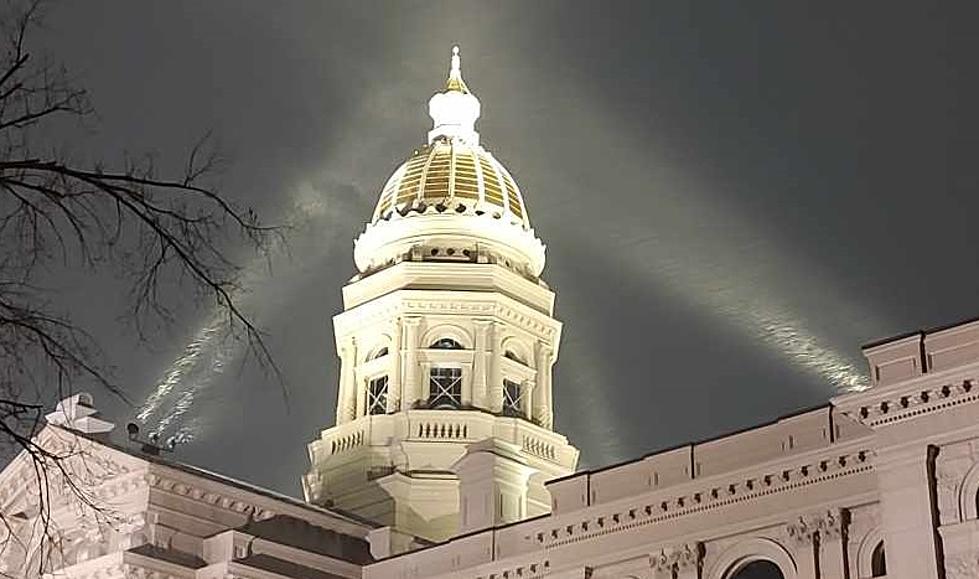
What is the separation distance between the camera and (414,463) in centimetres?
6038

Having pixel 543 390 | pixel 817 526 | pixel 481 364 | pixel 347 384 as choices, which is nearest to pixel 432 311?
pixel 481 364

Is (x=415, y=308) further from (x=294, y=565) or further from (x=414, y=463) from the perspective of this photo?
(x=294, y=565)

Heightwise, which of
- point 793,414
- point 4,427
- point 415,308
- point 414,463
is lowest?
point 4,427

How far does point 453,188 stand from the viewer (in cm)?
6762

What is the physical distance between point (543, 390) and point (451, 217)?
8052 millimetres

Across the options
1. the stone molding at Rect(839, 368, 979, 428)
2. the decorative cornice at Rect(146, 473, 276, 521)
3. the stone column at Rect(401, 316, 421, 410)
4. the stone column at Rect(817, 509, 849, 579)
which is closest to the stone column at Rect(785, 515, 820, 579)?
the stone column at Rect(817, 509, 849, 579)

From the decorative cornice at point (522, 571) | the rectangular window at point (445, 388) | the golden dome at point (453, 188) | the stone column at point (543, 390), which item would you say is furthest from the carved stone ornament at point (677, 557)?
the golden dome at point (453, 188)

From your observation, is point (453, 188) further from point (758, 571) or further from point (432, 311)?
point (758, 571)

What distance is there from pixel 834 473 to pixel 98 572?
22.0 meters

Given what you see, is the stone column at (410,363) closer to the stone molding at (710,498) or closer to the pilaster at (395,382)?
the pilaster at (395,382)

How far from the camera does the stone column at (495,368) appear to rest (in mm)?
62250

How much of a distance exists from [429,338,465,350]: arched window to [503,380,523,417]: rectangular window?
232 centimetres

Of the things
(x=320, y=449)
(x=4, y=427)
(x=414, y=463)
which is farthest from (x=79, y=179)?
(x=320, y=449)

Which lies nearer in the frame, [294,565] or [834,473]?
[834,473]
